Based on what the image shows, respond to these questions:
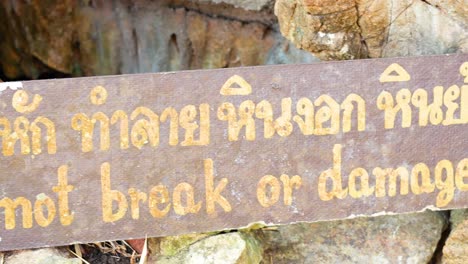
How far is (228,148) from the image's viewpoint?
1.42 meters

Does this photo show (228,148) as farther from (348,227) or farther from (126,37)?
(126,37)

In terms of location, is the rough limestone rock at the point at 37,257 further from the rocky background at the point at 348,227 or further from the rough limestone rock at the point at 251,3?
the rough limestone rock at the point at 251,3

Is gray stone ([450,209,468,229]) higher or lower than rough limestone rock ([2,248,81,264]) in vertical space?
higher

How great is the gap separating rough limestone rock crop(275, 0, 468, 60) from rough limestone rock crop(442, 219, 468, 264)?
1.67ft

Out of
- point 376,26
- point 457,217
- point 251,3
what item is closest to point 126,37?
point 251,3

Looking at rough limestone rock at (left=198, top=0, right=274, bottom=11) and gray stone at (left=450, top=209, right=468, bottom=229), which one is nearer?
gray stone at (left=450, top=209, right=468, bottom=229)

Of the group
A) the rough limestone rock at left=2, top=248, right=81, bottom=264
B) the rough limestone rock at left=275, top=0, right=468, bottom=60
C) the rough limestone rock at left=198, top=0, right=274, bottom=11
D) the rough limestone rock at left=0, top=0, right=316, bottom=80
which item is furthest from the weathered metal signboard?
the rough limestone rock at left=0, top=0, right=316, bottom=80

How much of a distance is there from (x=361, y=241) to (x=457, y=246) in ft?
0.87

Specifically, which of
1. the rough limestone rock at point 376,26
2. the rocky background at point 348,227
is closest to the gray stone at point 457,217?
the rocky background at point 348,227

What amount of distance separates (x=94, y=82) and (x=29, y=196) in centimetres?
32

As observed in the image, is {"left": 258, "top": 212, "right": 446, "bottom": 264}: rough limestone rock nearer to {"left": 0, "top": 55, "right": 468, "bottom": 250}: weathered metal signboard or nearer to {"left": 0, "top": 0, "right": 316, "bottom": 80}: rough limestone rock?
{"left": 0, "top": 55, "right": 468, "bottom": 250}: weathered metal signboard

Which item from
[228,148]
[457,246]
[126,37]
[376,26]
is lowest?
[457,246]

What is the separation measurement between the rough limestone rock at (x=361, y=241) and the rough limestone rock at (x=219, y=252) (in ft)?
0.46

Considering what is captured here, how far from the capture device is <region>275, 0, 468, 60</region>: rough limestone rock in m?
1.61
